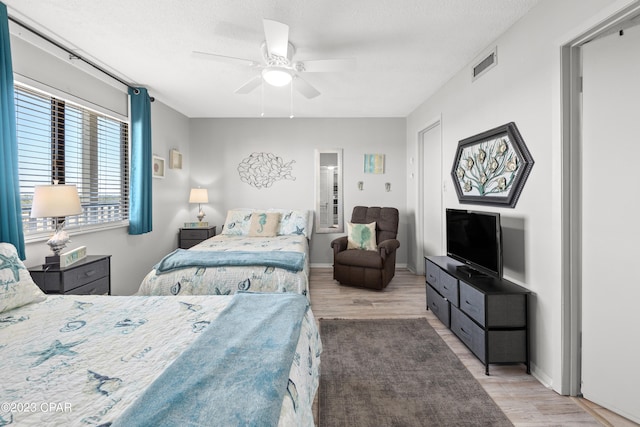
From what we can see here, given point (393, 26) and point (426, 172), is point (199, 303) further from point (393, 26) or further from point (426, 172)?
point (426, 172)

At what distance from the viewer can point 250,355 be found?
111cm

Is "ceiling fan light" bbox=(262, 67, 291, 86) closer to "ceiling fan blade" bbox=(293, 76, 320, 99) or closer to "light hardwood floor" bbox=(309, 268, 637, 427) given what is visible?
"ceiling fan blade" bbox=(293, 76, 320, 99)

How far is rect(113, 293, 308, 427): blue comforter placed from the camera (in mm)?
804

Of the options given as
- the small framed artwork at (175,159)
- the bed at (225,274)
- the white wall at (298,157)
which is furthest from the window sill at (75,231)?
the white wall at (298,157)

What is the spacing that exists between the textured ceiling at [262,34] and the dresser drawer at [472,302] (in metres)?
2.07

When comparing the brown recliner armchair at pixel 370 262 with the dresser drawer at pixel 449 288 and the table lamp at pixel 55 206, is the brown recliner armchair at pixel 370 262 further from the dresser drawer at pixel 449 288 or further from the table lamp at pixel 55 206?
the table lamp at pixel 55 206

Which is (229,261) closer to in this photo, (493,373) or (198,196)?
(493,373)

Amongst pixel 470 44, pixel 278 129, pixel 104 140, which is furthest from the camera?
pixel 278 129

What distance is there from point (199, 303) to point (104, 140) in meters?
2.71

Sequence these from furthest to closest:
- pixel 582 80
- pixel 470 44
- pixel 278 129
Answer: pixel 278 129, pixel 470 44, pixel 582 80

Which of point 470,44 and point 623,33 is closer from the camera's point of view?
point 623,33

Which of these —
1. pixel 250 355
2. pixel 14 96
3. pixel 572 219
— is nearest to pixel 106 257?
pixel 14 96

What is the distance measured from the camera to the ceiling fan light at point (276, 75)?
251 cm

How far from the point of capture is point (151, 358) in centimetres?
114
